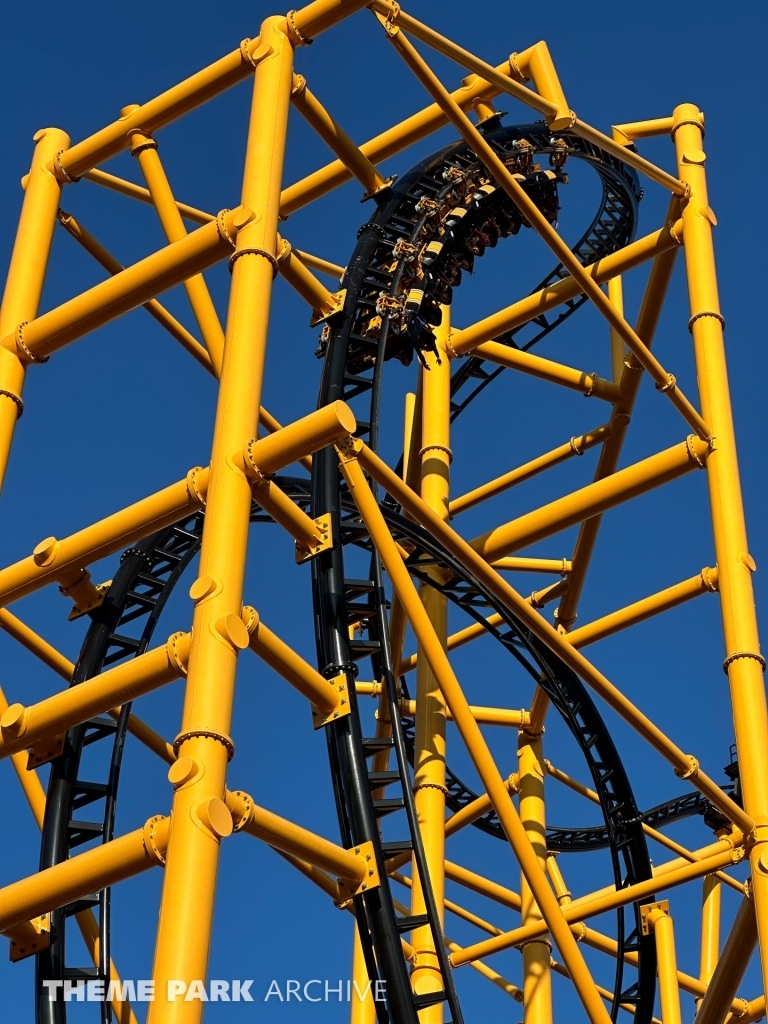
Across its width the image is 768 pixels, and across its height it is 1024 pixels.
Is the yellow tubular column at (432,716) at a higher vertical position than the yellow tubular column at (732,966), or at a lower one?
higher

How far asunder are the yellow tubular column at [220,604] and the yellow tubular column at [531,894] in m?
3.60

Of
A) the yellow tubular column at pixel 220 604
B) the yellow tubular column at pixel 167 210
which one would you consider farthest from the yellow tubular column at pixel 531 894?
the yellow tubular column at pixel 220 604

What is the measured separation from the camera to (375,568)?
7.79 m

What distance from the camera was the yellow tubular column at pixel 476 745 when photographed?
6277 millimetres

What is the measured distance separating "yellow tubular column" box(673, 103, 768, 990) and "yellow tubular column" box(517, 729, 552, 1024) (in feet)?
5.49

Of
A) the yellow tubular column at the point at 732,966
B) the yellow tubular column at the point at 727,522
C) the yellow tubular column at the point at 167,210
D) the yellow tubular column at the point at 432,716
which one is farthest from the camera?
the yellow tubular column at the point at 167,210

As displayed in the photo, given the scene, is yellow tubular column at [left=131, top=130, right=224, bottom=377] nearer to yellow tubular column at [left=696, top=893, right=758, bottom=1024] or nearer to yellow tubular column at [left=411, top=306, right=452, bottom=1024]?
yellow tubular column at [left=411, top=306, right=452, bottom=1024]

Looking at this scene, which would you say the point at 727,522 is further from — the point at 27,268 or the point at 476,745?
the point at 27,268

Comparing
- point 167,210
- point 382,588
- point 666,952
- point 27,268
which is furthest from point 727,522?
point 27,268

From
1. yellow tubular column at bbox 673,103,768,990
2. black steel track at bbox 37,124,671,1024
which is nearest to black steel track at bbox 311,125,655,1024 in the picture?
black steel track at bbox 37,124,671,1024

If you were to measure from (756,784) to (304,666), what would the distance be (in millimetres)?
2444

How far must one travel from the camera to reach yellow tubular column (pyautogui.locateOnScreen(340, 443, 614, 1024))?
628 cm

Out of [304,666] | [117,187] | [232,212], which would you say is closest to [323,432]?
[304,666]

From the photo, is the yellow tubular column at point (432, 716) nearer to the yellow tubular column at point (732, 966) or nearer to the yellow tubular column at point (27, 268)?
the yellow tubular column at point (732, 966)
